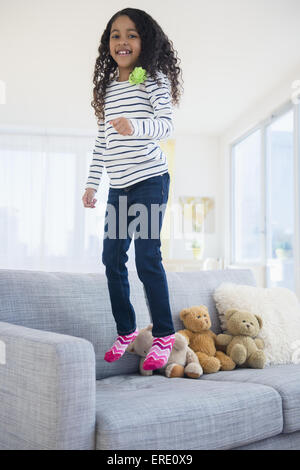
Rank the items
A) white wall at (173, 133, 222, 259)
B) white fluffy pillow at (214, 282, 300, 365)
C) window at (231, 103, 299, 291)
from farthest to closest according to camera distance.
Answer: white wall at (173, 133, 222, 259), window at (231, 103, 299, 291), white fluffy pillow at (214, 282, 300, 365)

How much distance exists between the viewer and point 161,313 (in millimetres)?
1675

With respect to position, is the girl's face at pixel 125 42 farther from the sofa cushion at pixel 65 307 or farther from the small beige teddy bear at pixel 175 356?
the small beige teddy bear at pixel 175 356

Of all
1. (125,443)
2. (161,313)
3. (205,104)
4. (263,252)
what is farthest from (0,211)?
(125,443)

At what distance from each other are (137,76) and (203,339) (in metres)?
1.03

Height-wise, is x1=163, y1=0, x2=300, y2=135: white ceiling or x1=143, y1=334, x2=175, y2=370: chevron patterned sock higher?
x1=163, y1=0, x2=300, y2=135: white ceiling

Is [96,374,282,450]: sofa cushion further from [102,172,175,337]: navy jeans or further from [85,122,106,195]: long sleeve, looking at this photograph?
[85,122,106,195]: long sleeve

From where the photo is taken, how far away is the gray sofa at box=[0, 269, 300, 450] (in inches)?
46.5

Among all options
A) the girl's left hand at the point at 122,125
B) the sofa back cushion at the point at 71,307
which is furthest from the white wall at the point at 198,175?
the girl's left hand at the point at 122,125

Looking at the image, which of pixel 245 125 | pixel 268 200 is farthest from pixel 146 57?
pixel 245 125

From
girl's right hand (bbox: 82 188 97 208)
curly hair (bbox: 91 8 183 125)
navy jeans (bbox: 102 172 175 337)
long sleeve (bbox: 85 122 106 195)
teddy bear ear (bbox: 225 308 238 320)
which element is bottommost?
teddy bear ear (bbox: 225 308 238 320)

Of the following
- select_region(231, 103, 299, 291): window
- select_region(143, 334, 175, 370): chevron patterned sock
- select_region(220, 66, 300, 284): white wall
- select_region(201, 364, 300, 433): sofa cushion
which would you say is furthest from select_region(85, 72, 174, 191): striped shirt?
Result: select_region(220, 66, 300, 284): white wall

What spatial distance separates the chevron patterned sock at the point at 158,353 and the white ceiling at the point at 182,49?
9.23 feet

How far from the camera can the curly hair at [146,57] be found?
1.68m

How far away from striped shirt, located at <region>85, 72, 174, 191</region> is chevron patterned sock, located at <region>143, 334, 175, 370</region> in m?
0.55
